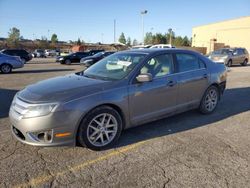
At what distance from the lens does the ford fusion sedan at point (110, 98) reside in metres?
3.49

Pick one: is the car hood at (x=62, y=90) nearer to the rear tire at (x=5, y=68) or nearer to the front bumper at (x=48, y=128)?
the front bumper at (x=48, y=128)

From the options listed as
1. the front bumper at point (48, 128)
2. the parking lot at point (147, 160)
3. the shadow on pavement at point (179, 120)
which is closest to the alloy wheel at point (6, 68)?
the shadow on pavement at point (179, 120)

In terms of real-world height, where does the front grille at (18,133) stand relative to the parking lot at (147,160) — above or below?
above

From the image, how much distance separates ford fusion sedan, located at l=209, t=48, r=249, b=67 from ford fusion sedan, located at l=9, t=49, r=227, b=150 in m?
15.7

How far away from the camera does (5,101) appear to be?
23.4 ft

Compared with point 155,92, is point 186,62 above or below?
above

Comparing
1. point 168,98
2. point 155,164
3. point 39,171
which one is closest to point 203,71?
point 168,98

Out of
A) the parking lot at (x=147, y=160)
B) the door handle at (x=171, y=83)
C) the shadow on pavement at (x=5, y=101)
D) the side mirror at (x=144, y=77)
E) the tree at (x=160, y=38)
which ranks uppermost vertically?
the tree at (x=160, y=38)

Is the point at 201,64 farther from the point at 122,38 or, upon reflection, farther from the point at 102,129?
the point at 122,38

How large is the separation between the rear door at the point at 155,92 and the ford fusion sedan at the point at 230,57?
16.3m

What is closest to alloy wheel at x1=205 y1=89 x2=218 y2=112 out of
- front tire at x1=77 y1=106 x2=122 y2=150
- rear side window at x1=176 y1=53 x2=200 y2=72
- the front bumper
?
rear side window at x1=176 y1=53 x2=200 y2=72

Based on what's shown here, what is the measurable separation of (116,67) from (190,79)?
1601 mm

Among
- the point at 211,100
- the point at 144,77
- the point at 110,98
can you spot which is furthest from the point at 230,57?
the point at 110,98

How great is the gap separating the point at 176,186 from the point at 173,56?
9.07ft
